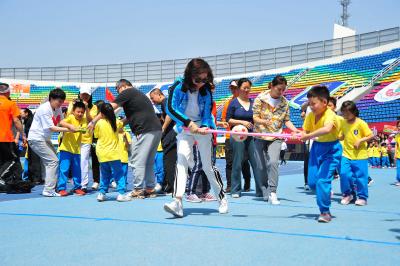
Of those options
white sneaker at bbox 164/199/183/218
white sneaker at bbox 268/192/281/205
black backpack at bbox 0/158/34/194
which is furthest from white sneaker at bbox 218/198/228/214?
black backpack at bbox 0/158/34/194

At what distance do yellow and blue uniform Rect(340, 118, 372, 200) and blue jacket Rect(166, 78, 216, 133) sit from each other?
101 inches

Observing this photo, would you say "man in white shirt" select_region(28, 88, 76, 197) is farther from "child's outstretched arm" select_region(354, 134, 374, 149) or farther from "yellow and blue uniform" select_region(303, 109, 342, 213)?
"child's outstretched arm" select_region(354, 134, 374, 149)

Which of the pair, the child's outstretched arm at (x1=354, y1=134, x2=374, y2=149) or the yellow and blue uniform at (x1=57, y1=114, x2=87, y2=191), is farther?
the yellow and blue uniform at (x1=57, y1=114, x2=87, y2=191)

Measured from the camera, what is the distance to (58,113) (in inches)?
281

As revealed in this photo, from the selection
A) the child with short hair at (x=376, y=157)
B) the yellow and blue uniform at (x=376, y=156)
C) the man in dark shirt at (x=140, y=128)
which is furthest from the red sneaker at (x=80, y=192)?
the yellow and blue uniform at (x=376, y=156)

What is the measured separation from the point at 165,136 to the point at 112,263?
4.61m

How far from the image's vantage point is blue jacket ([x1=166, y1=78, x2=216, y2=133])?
181 inches

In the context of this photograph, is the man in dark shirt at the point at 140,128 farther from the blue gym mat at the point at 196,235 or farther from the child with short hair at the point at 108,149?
the blue gym mat at the point at 196,235

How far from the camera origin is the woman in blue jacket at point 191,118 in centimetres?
457

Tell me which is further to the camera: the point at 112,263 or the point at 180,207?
the point at 180,207

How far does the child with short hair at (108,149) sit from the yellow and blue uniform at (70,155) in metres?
0.88

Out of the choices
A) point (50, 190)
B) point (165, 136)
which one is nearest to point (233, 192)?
point (165, 136)

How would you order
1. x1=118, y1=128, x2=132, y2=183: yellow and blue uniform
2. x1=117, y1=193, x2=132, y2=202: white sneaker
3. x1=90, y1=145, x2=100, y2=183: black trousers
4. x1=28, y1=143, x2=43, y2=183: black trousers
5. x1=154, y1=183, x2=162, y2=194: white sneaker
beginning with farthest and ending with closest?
x1=28, y1=143, x2=43, y2=183: black trousers
x1=90, y1=145, x2=100, y2=183: black trousers
x1=118, y1=128, x2=132, y2=183: yellow and blue uniform
x1=154, y1=183, x2=162, y2=194: white sneaker
x1=117, y1=193, x2=132, y2=202: white sneaker

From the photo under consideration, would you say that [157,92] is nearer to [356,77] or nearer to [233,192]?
[233,192]
